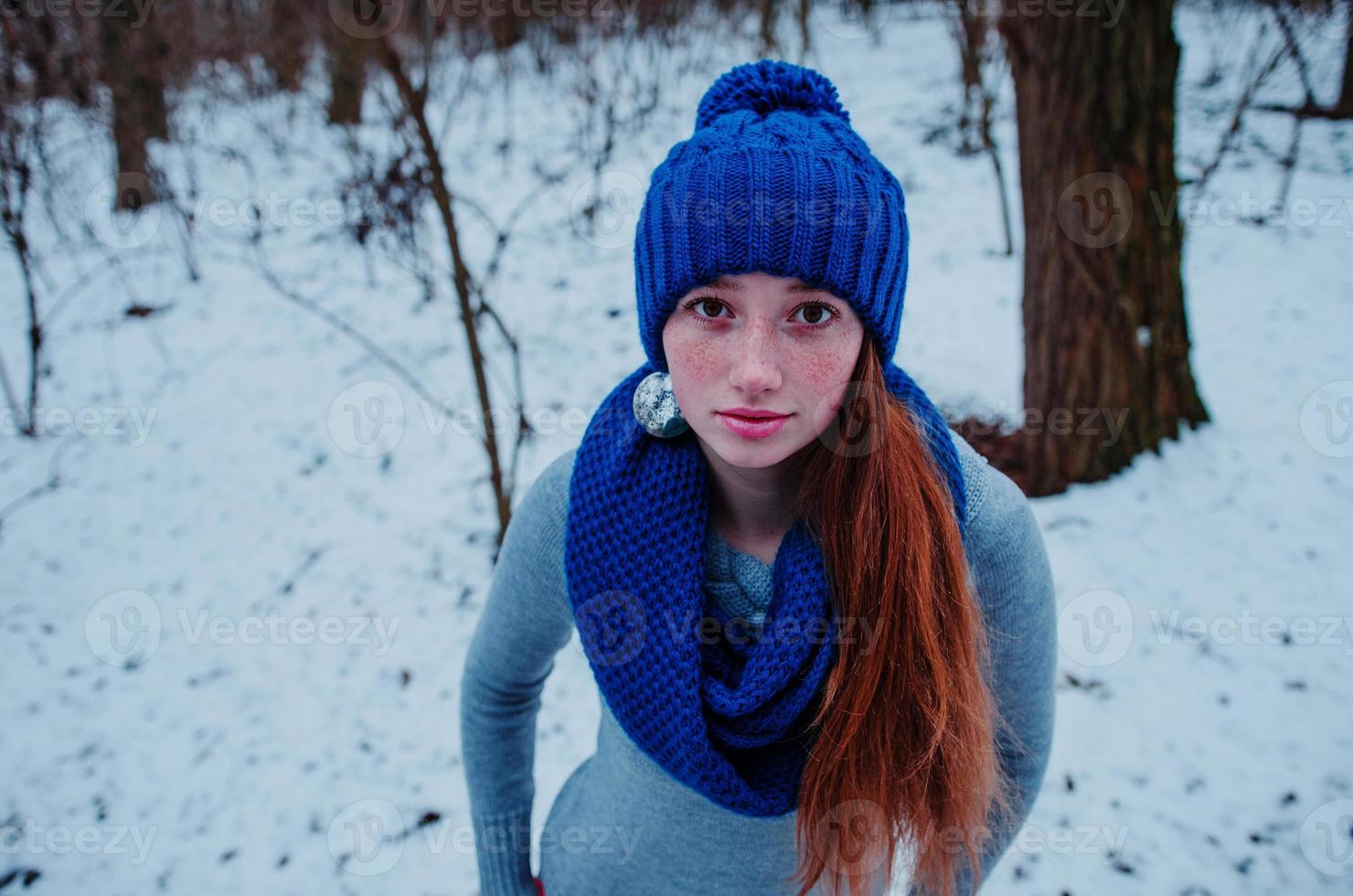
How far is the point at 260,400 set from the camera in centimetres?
432

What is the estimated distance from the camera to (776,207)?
88 cm

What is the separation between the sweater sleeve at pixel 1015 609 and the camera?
104 centimetres

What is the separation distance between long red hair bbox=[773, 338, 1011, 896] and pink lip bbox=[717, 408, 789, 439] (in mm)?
127

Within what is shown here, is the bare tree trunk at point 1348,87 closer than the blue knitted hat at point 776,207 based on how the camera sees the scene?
No

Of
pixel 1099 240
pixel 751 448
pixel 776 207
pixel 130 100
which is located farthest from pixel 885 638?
pixel 130 100

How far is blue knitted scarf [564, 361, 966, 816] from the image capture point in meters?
0.99

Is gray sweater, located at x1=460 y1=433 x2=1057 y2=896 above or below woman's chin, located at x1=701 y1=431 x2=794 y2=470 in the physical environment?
below

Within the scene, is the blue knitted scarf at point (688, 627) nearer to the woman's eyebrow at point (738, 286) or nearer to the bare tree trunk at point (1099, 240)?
the woman's eyebrow at point (738, 286)

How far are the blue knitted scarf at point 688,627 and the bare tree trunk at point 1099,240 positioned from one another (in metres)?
1.99

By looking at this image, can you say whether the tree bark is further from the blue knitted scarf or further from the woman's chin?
the woman's chin

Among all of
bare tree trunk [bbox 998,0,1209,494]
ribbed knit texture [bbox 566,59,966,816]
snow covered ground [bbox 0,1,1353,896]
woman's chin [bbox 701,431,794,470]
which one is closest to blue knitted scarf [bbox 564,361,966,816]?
ribbed knit texture [bbox 566,59,966,816]

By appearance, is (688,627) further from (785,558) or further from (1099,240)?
(1099,240)

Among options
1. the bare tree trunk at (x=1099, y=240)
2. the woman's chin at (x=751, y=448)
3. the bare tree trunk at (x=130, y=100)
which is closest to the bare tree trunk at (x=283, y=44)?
the bare tree trunk at (x=130, y=100)

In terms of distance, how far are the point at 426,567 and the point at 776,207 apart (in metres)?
2.65
